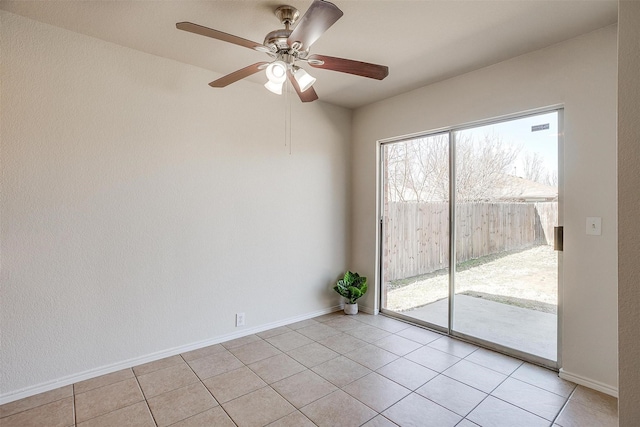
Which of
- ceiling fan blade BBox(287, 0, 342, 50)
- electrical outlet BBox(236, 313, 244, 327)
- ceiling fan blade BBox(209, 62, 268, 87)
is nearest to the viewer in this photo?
ceiling fan blade BBox(287, 0, 342, 50)

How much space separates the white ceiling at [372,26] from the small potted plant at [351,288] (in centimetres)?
231

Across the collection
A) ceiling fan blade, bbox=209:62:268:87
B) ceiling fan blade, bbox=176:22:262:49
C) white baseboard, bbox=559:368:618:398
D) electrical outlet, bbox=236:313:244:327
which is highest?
ceiling fan blade, bbox=176:22:262:49

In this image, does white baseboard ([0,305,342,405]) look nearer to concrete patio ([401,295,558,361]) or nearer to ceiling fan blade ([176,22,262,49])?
concrete patio ([401,295,558,361])

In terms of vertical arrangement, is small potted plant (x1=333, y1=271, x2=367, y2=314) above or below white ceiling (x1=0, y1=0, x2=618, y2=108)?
below

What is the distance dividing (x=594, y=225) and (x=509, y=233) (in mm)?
639

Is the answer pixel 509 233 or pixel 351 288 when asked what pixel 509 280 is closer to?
pixel 509 233

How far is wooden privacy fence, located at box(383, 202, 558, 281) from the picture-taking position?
262 cm

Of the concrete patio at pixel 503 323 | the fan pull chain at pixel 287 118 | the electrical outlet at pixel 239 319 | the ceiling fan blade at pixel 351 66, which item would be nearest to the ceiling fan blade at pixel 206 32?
the ceiling fan blade at pixel 351 66

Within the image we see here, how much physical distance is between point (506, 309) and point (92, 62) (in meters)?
3.93

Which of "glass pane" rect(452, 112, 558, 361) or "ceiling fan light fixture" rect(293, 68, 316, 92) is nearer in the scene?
"ceiling fan light fixture" rect(293, 68, 316, 92)

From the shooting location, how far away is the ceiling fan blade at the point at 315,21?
137 cm

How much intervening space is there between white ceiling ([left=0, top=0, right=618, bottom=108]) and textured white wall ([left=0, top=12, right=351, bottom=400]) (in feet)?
0.79

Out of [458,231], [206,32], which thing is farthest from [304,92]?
[458,231]

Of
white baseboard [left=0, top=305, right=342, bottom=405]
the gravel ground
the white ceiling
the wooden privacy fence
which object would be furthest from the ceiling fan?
white baseboard [left=0, top=305, right=342, bottom=405]
